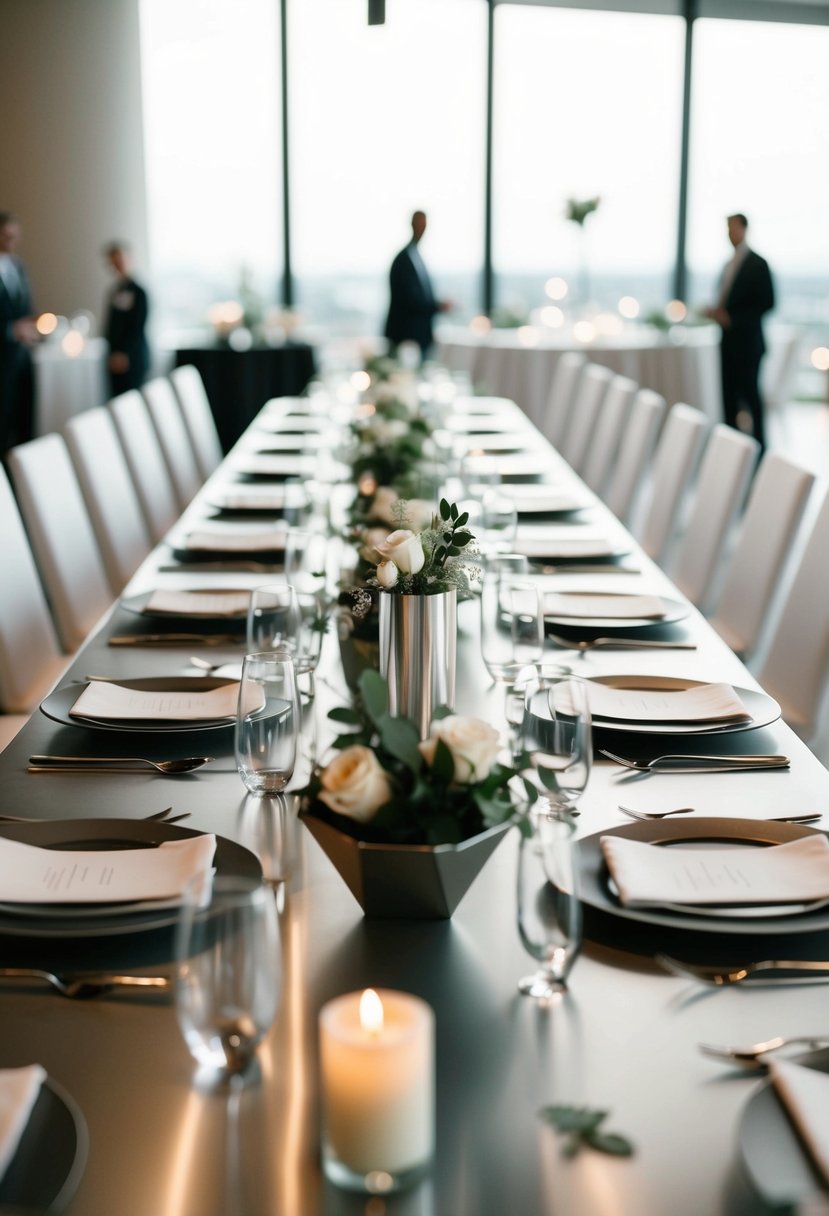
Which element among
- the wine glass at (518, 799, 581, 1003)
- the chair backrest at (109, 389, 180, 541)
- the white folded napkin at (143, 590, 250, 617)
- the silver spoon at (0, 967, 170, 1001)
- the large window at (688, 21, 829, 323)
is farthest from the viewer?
the large window at (688, 21, 829, 323)

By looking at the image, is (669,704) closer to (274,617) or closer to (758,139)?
(274,617)

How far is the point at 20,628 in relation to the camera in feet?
10.1

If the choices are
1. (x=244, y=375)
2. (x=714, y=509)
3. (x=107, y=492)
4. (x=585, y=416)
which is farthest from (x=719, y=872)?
(x=244, y=375)

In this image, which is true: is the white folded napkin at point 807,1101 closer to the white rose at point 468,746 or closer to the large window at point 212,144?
the white rose at point 468,746

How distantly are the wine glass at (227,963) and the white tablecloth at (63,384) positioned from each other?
8.21 m

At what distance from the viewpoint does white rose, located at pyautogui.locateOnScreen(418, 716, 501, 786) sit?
1173 millimetres

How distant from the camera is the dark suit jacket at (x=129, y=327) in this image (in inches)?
360

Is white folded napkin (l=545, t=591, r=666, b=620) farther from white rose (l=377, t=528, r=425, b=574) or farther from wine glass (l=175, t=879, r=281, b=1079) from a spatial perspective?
wine glass (l=175, t=879, r=281, b=1079)

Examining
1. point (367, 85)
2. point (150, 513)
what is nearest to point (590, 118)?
point (367, 85)

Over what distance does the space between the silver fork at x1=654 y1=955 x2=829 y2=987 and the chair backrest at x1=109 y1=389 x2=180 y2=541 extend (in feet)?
11.9

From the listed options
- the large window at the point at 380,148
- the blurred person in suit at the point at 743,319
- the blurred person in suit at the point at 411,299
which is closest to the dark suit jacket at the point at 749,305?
the blurred person in suit at the point at 743,319

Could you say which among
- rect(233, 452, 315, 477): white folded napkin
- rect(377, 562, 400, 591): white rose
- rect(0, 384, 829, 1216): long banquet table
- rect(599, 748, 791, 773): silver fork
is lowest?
rect(233, 452, 315, 477): white folded napkin

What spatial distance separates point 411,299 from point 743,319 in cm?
215

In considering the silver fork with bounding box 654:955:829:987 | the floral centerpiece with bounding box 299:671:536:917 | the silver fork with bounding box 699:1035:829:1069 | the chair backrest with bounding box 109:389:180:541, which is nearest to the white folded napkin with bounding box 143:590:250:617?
the floral centerpiece with bounding box 299:671:536:917
